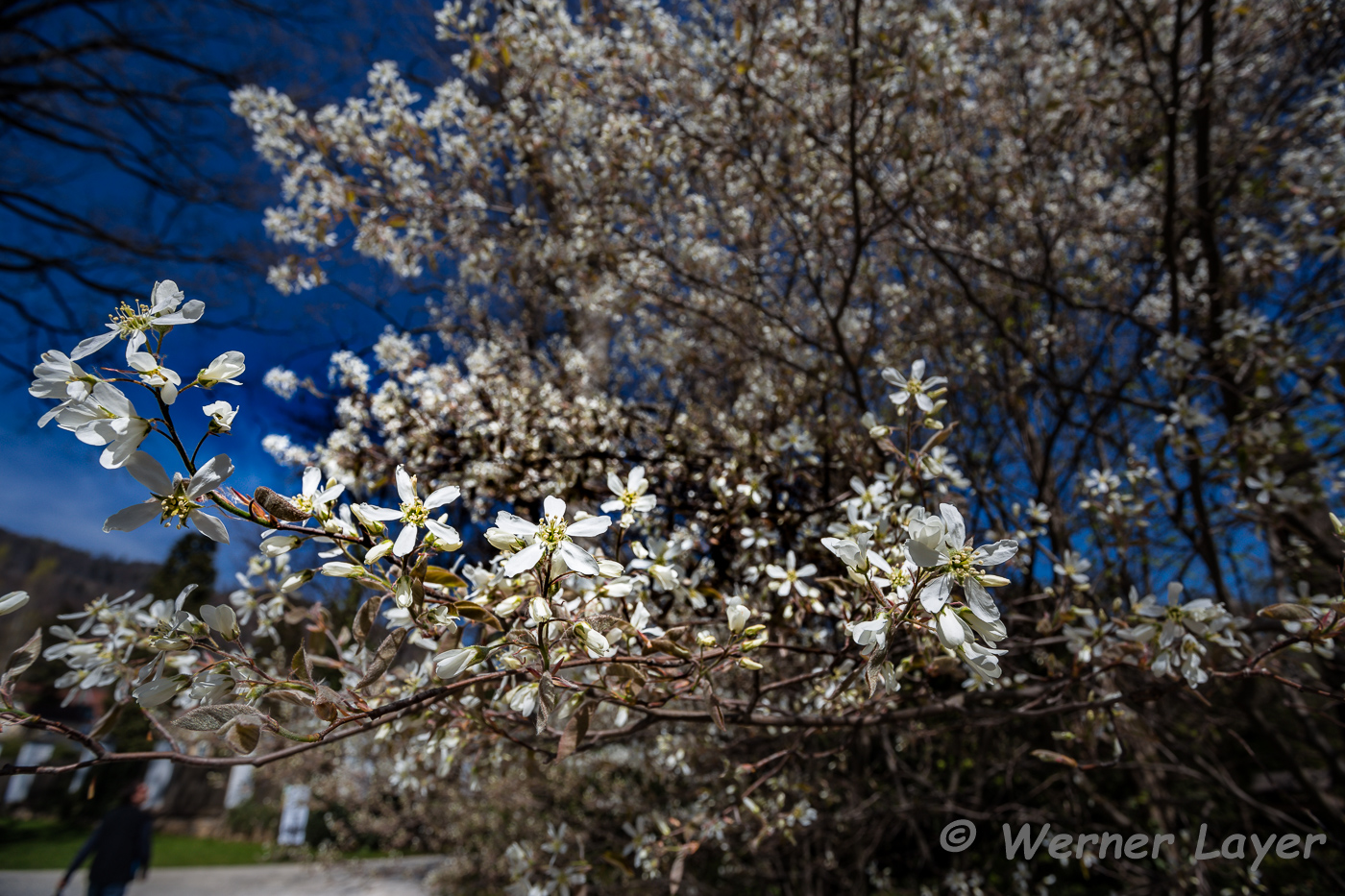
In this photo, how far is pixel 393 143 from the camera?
3.04 m

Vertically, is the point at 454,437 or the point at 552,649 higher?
the point at 454,437

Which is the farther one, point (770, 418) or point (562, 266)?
point (562, 266)

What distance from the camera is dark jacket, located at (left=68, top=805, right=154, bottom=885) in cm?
414

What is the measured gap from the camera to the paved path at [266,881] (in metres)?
7.55

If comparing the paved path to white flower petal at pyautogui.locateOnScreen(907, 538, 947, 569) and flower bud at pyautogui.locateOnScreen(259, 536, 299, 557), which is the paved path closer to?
flower bud at pyautogui.locateOnScreen(259, 536, 299, 557)

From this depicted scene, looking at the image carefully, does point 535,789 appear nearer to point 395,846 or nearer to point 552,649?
point 552,649

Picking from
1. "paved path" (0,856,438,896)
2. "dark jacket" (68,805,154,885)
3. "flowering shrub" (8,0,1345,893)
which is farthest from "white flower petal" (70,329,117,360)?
"paved path" (0,856,438,896)

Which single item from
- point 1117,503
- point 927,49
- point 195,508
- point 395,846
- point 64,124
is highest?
point 64,124

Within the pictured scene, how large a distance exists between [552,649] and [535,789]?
177 inches

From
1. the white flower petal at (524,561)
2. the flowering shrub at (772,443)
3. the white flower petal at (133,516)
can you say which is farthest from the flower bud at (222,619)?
the white flower petal at (524,561)

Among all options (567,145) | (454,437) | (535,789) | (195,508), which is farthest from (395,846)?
(195,508)

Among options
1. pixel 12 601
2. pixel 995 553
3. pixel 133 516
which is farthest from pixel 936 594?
pixel 12 601

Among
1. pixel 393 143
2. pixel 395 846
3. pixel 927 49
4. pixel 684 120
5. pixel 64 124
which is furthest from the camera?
pixel 395 846

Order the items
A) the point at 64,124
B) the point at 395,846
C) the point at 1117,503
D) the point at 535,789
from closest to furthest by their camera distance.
→ the point at 1117,503 < the point at 535,789 < the point at 64,124 < the point at 395,846
